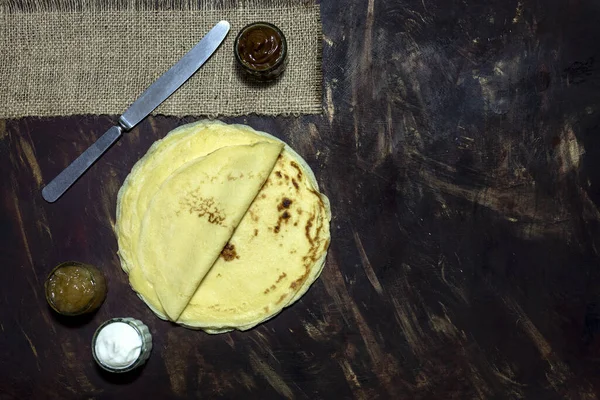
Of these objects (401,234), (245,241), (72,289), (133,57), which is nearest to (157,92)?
(133,57)

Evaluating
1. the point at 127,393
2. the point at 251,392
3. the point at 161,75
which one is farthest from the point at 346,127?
the point at 127,393

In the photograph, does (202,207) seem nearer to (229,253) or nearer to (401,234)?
(229,253)

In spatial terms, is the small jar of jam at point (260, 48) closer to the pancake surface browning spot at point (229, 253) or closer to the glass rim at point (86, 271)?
the pancake surface browning spot at point (229, 253)

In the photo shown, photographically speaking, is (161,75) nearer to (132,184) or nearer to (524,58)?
(132,184)

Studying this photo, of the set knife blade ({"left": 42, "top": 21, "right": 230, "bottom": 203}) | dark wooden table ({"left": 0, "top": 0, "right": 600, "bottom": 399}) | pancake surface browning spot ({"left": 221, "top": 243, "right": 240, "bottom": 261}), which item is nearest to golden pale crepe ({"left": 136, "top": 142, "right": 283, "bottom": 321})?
Answer: pancake surface browning spot ({"left": 221, "top": 243, "right": 240, "bottom": 261})

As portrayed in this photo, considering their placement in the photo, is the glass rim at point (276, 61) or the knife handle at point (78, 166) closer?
the glass rim at point (276, 61)

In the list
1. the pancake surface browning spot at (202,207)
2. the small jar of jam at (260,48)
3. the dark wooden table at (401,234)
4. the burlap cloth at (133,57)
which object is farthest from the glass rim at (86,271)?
the small jar of jam at (260,48)
